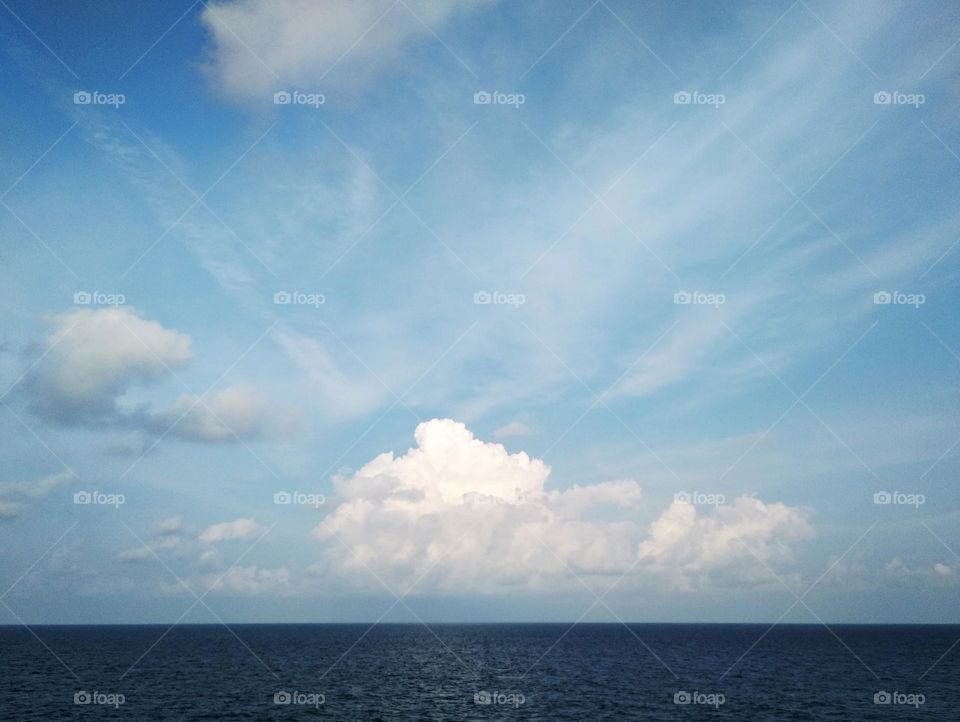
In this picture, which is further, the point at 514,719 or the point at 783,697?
the point at 783,697

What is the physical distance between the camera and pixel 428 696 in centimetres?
6875

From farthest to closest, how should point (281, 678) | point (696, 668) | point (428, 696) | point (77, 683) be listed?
point (696, 668), point (281, 678), point (77, 683), point (428, 696)

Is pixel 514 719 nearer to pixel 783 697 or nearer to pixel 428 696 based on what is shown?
pixel 428 696

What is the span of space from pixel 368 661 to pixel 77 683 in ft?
152

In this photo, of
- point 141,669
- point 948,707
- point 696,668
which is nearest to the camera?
point 948,707

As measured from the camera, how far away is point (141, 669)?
97938 millimetres

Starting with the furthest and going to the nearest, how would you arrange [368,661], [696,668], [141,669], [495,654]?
[495,654] → [368,661] → [696,668] → [141,669]

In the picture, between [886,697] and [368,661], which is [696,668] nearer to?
[886,697]

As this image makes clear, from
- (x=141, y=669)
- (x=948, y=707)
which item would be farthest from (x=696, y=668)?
(x=141, y=669)

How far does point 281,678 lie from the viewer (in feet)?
283

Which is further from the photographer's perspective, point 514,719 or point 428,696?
point 428,696

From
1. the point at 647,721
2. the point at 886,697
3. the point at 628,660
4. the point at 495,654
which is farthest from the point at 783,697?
the point at 495,654

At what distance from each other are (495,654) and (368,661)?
33.4 meters

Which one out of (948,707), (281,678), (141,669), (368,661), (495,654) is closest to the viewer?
(948,707)
